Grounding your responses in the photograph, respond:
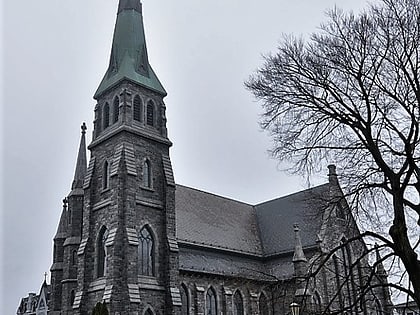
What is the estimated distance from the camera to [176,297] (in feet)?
87.3

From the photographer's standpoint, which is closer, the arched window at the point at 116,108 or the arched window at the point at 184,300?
the arched window at the point at 184,300

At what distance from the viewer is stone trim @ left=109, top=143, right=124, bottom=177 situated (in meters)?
27.7

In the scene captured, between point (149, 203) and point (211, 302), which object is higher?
point (149, 203)

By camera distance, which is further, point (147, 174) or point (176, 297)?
point (147, 174)

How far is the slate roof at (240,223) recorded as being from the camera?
3400cm

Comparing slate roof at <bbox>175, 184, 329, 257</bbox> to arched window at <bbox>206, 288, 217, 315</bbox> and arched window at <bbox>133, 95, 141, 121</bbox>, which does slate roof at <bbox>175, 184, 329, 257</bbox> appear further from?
arched window at <bbox>133, 95, 141, 121</bbox>

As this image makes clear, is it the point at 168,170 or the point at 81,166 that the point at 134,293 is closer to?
the point at 168,170

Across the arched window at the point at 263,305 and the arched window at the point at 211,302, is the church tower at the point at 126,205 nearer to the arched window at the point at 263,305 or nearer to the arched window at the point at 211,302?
the arched window at the point at 211,302

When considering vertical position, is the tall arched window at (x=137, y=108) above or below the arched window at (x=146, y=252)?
above

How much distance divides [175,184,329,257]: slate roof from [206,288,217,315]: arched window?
3.19 m

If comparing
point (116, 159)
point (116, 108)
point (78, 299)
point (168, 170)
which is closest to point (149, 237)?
point (168, 170)

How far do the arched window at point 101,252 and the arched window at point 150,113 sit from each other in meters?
7.07

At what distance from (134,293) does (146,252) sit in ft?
9.36

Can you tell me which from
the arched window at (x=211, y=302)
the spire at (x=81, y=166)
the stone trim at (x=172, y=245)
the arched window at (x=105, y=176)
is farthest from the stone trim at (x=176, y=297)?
the spire at (x=81, y=166)
